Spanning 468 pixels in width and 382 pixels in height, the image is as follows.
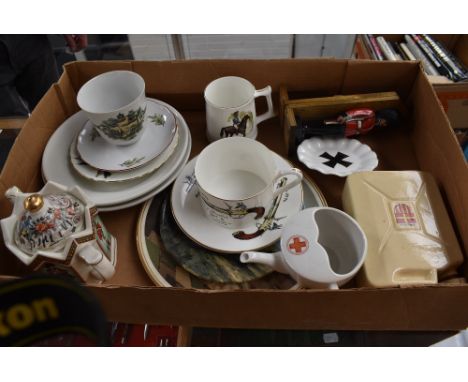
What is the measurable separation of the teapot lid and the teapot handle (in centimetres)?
3

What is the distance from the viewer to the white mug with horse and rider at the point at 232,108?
2.13 ft

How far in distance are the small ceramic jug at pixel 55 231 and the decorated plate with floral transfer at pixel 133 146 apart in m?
0.14

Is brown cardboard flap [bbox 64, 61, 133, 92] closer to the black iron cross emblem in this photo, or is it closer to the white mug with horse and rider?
the white mug with horse and rider

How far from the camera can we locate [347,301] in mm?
451

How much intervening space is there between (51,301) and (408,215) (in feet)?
1.57

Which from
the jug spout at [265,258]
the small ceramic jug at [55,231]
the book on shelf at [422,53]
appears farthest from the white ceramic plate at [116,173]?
the book on shelf at [422,53]

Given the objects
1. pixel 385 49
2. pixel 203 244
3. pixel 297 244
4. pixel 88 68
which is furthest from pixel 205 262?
pixel 385 49

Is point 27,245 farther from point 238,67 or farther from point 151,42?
point 151,42

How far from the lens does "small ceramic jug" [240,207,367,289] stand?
0.46m

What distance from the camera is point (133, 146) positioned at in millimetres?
658

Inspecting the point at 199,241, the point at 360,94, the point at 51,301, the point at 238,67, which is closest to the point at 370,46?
the point at 360,94

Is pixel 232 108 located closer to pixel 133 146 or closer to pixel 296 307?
pixel 133 146

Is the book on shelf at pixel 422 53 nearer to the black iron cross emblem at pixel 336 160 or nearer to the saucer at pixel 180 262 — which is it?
the black iron cross emblem at pixel 336 160

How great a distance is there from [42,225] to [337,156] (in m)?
0.49
